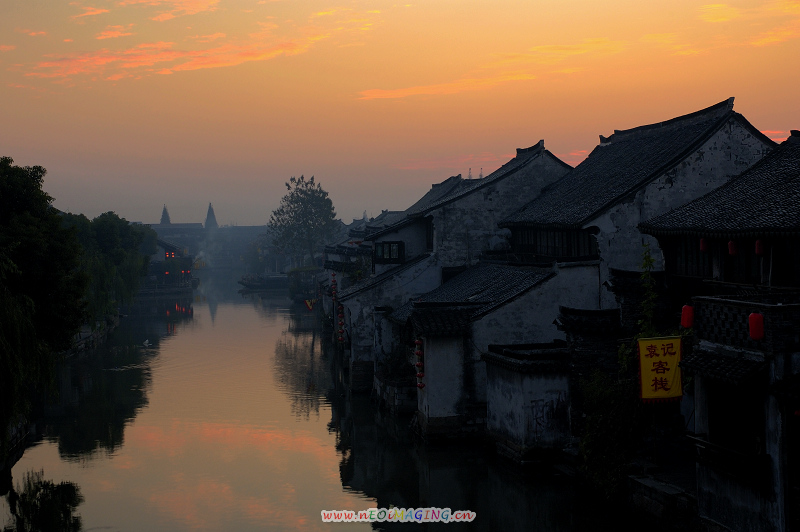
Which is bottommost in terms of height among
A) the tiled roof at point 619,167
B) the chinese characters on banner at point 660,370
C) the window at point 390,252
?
the chinese characters on banner at point 660,370

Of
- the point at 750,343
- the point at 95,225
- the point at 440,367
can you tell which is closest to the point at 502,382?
the point at 440,367

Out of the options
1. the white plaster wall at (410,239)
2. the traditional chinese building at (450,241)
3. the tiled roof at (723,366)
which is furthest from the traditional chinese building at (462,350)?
the white plaster wall at (410,239)

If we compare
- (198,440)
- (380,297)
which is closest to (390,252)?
(380,297)

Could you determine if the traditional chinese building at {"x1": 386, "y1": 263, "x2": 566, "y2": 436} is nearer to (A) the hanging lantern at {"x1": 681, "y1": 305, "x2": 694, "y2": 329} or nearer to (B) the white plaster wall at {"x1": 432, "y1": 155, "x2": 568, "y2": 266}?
(A) the hanging lantern at {"x1": 681, "y1": 305, "x2": 694, "y2": 329}

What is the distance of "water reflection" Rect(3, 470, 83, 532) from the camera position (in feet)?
56.7

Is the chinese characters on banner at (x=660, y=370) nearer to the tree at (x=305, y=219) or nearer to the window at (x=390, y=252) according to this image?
the window at (x=390, y=252)

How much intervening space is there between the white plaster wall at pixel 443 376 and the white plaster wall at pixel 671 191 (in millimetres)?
5453

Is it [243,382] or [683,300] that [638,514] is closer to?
[683,300]

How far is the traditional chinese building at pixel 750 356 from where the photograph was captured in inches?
513

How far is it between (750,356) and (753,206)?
5.29 m

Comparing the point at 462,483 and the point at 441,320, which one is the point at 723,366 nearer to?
the point at 462,483

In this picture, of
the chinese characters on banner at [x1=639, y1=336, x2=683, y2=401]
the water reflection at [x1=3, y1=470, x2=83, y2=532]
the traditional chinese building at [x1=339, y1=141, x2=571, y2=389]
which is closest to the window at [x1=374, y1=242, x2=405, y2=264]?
the traditional chinese building at [x1=339, y1=141, x2=571, y2=389]

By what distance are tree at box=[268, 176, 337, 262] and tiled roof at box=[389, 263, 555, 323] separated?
6816 cm

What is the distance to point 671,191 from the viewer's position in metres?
25.4
